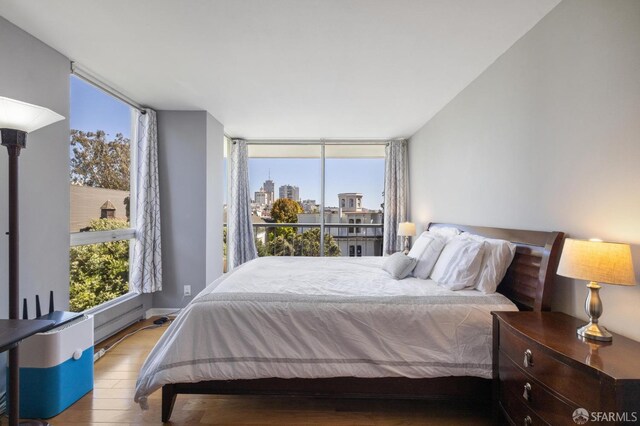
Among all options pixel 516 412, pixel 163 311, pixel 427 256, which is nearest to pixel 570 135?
pixel 427 256

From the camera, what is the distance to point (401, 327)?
177cm

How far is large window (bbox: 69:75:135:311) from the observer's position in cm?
269

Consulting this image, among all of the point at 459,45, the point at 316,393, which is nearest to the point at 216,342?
the point at 316,393

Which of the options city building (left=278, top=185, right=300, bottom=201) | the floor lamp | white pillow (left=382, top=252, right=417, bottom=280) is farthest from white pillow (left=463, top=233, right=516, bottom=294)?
city building (left=278, top=185, right=300, bottom=201)

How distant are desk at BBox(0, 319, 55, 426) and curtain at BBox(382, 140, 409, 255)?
4.29m

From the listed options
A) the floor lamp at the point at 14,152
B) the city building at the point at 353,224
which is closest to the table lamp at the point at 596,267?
the floor lamp at the point at 14,152

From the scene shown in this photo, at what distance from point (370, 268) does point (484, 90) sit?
1915 mm

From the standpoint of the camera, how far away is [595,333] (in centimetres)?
130

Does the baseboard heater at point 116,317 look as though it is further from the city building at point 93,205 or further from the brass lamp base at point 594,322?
the brass lamp base at point 594,322

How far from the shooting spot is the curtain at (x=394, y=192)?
4.91 metres

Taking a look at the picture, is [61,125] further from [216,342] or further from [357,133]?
[357,133]

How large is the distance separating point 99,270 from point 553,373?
3.76 m

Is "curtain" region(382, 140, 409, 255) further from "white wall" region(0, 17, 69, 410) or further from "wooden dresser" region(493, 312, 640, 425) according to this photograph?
"white wall" region(0, 17, 69, 410)

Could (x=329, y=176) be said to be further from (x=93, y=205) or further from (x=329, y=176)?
(x=93, y=205)
